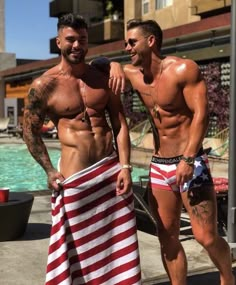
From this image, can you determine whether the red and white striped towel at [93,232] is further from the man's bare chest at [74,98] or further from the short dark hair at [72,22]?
the short dark hair at [72,22]

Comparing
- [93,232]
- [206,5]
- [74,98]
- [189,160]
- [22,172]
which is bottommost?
[22,172]

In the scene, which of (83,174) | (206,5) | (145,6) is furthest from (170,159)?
(145,6)

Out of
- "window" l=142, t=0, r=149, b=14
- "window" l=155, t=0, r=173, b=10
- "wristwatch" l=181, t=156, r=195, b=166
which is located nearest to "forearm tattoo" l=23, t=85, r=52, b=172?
"wristwatch" l=181, t=156, r=195, b=166

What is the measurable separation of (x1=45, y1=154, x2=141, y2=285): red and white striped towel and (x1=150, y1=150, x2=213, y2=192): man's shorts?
27cm

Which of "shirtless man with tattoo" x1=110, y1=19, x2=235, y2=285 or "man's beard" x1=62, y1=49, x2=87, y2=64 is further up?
"man's beard" x1=62, y1=49, x2=87, y2=64

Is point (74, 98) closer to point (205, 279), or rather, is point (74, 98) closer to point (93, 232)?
point (93, 232)

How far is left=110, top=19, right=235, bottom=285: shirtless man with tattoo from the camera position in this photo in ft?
10.9

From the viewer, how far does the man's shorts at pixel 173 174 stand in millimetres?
3416

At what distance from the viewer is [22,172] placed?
550 inches

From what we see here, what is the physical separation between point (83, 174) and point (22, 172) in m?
11.0

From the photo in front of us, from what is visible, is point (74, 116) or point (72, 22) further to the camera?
point (74, 116)

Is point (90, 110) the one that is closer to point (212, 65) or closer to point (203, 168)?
point (203, 168)

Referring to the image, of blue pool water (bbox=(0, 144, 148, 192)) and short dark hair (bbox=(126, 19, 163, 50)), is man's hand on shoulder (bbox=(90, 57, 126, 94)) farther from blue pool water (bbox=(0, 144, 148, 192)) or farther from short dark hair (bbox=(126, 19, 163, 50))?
blue pool water (bbox=(0, 144, 148, 192))

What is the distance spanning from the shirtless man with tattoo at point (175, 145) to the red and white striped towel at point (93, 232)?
0.31 meters
